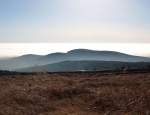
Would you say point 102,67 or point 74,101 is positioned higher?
point 102,67

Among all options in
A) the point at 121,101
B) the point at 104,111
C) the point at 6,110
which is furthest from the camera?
the point at 121,101

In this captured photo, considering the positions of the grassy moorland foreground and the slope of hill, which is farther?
the slope of hill

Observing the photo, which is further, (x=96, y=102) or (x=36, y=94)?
(x=36, y=94)

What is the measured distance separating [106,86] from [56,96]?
581 cm

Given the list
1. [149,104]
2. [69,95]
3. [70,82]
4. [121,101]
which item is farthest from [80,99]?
[70,82]

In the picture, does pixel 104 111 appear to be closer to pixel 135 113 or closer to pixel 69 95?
pixel 135 113

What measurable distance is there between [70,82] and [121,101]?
9683 mm

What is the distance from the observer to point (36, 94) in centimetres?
2284

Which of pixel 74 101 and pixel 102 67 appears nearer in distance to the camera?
pixel 74 101

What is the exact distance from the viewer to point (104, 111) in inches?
773

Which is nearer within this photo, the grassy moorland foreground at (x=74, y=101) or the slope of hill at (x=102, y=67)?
the grassy moorland foreground at (x=74, y=101)

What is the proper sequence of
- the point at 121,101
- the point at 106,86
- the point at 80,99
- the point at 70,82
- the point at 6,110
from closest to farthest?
the point at 6,110 < the point at 121,101 < the point at 80,99 < the point at 106,86 < the point at 70,82

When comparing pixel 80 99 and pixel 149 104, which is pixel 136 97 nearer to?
pixel 149 104

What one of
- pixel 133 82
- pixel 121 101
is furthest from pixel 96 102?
pixel 133 82
